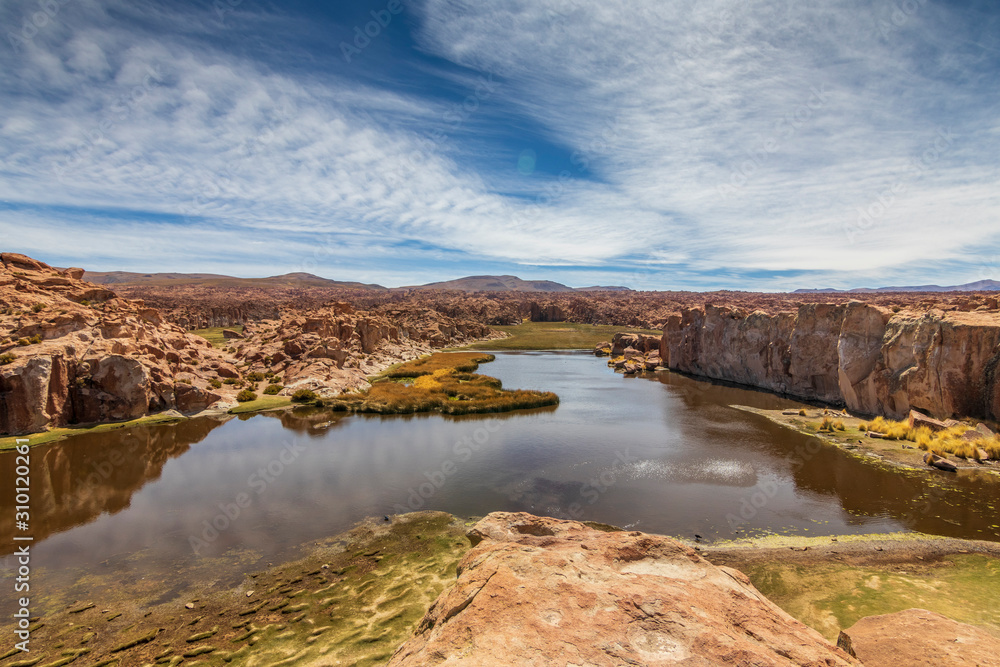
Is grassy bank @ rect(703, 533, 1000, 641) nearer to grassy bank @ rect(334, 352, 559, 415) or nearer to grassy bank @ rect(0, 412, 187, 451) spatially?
grassy bank @ rect(334, 352, 559, 415)

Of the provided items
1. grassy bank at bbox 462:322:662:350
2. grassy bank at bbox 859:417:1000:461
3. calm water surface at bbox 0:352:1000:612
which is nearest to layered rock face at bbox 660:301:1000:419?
grassy bank at bbox 859:417:1000:461

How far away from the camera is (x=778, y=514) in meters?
17.4

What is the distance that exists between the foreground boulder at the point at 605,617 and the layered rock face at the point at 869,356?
29.3 meters

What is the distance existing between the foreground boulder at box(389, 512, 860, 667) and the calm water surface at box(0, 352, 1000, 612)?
1011 cm

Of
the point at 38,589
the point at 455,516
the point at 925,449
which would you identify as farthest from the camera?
the point at 925,449

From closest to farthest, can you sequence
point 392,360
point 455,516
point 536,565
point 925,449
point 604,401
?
point 536,565
point 455,516
point 925,449
point 604,401
point 392,360

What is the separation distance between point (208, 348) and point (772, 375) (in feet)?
194

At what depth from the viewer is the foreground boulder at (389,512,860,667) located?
487 cm

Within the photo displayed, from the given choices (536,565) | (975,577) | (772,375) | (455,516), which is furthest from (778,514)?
(772,375)

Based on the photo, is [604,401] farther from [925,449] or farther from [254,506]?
[254,506]

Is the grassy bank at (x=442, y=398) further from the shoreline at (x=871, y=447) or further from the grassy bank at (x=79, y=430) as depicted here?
the shoreline at (x=871, y=447)

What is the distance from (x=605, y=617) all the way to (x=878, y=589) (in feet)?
38.5

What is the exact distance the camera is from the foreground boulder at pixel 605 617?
4867mm

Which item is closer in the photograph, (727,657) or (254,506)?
(727,657)
